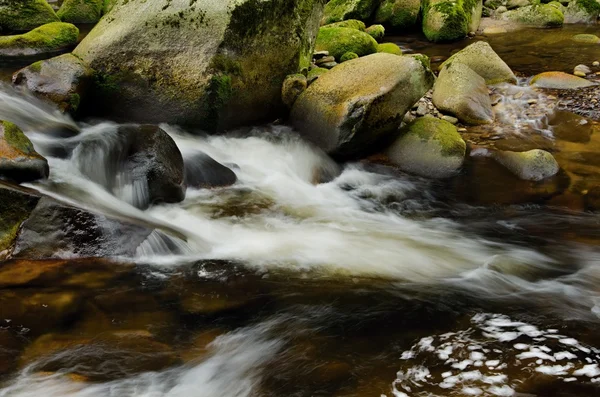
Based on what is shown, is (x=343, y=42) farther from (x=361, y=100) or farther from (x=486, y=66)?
(x=361, y=100)

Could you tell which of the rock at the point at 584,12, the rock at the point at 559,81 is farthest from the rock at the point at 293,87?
the rock at the point at 584,12

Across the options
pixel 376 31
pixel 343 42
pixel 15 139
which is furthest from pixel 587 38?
pixel 15 139

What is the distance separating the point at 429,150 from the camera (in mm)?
7301

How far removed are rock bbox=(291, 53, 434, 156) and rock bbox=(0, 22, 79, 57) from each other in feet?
20.6

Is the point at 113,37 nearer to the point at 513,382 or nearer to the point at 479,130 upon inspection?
the point at 479,130

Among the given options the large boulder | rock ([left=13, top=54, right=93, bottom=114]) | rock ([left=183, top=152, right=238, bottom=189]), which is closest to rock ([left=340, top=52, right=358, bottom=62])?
the large boulder

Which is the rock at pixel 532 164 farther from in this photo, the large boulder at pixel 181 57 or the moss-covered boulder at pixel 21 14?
the moss-covered boulder at pixel 21 14

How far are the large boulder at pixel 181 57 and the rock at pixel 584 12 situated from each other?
46.3ft

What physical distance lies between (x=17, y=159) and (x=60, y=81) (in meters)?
2.36

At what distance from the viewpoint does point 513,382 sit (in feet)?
9.93

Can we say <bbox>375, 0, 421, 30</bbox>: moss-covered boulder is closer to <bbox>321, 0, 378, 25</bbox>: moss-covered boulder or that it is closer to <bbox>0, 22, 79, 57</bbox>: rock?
<bbox>321, 0, 378, 25</bbox>: moss-covered boulder

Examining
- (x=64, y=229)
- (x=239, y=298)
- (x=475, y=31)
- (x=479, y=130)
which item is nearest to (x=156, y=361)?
(x=239, y=298)

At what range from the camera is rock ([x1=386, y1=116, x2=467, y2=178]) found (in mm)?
7148

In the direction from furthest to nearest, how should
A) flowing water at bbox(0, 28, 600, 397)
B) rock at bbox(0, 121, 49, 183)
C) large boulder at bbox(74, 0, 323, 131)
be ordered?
large boulder at bbox(74, 0, 323, 131) → rock at bbox(0, 121, 49, 183) → flowing water at bbox(0, 28, 600, 397)
